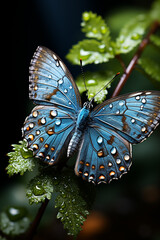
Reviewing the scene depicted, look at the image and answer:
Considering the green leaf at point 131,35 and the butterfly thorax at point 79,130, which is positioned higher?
the green leaf at point 131,35

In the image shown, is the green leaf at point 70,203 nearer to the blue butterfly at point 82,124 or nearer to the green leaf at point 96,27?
the blue butterfly at point 82,124

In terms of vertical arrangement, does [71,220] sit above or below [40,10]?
below

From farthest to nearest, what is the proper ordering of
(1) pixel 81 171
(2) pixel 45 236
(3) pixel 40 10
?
(3) pixel 40 10, (2) pixel 45 236, (1) pixel 81 171

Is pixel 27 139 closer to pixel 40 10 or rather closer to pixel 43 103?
pixel 43 103

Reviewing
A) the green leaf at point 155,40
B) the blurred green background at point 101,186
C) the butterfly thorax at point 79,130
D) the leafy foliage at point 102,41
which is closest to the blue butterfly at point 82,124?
the butterfly thorax at point 79,130

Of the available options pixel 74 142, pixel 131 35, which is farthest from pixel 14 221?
pixel 131 35

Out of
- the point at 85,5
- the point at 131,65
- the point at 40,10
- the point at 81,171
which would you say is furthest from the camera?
the point at 85,5

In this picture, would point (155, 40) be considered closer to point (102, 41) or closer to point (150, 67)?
point (150, 67)

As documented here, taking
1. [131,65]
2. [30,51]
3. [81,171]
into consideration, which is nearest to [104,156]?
[81,171]
